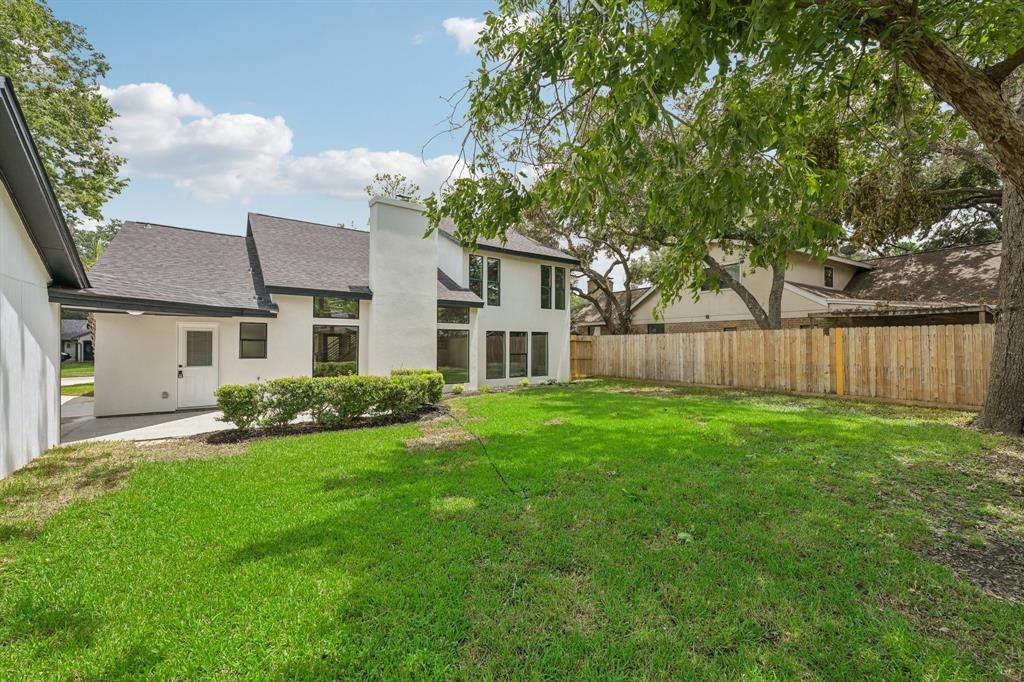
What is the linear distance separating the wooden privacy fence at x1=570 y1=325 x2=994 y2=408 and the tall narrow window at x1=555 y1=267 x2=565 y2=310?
9.90ft

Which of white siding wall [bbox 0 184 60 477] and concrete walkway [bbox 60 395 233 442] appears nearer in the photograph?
white siding wall [bbox 0 184 60 477]

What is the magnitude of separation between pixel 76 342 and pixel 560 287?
43.0 metres

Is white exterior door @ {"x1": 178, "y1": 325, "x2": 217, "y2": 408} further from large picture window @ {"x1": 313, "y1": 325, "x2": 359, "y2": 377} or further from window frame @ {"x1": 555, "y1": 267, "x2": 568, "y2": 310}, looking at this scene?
window frame @ {"x1": 555, "y1": 267, "x2": 568, "y2": 310}

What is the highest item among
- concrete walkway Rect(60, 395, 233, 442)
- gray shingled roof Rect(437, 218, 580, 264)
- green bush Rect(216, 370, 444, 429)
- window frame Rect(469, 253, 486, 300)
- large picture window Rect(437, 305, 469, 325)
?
gray shingled roof Rect(437, 218, 580, 264)

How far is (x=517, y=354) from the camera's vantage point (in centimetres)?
1691

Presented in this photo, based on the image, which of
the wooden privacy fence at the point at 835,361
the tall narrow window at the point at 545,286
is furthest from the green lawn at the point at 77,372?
the wooden privacy fence at the point at 835,361

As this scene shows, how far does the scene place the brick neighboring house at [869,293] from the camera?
1552cm

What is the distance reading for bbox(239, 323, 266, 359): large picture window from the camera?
11.1 metres

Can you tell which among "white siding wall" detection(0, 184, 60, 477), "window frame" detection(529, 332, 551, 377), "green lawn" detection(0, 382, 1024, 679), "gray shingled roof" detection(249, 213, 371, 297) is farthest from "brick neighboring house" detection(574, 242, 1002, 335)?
"white siding wall" detection(0, 184, 60, 477)

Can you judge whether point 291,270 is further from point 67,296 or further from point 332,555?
point 332,555

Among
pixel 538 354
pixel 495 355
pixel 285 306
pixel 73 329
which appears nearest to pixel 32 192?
pixel 285 306

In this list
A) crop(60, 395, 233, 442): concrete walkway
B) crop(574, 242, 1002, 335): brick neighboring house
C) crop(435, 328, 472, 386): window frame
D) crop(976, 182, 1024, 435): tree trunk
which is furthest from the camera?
crop(574, 242, 1002, 335): brick neighboring house

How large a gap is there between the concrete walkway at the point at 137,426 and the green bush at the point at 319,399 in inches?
42.3

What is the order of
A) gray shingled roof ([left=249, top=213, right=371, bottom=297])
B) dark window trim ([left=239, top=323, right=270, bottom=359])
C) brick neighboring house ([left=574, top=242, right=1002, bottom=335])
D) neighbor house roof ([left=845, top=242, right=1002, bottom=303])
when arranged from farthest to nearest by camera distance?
neighbor house roof ([left=845, top=242, right=1002, bottom=303])
brick neighboring house ([left=574, top=242, right=1002, bottom=335])
gray shingled roof ([left=249, top=213, right=371, bottom=297])
dark window trim ([left=239, top=323, right=270, bottom=359])
